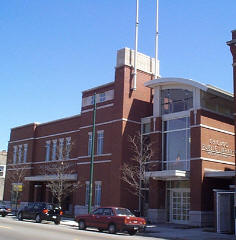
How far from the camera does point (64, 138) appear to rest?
145 feet

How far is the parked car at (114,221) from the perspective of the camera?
2189cm

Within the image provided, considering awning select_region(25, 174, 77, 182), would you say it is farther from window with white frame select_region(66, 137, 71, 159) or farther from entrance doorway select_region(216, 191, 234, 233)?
entrance doorway select_region(216, 191, 234, 233)

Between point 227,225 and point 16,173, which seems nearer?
point 227,225

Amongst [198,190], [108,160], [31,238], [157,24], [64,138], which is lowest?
[31,238]

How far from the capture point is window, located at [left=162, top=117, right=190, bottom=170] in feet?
105

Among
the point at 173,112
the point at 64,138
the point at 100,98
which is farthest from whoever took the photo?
the point at 64,138

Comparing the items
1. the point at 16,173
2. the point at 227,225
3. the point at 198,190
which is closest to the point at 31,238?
the point at 227,225

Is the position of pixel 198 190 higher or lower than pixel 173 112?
lower

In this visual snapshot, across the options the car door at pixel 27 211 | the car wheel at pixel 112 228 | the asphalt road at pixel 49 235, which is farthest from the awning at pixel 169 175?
the car door at pixel 27 211

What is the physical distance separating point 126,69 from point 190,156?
35.7 feet

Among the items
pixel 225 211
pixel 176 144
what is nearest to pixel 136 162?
pixel 176 144

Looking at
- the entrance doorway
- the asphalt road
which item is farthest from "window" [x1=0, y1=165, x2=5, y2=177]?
the entrance doorway

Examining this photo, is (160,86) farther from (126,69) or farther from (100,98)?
(100,98)

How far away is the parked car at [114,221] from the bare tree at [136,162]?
9.20 metres
